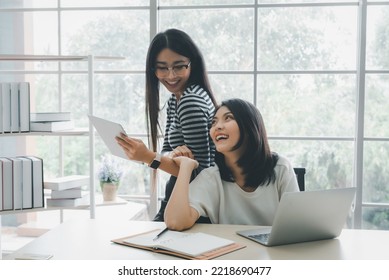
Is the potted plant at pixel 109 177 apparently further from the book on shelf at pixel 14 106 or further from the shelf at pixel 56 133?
the book on shelf at pixel 14 106

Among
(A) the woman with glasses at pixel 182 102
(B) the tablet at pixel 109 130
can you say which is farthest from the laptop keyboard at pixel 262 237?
(B) the tablet at pixel 109 130

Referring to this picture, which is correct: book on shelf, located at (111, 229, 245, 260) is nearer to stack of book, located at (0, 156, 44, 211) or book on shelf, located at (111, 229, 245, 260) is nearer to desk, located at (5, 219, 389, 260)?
desk, located at (5, 219, 389, 260)

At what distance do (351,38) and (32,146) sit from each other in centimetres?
219

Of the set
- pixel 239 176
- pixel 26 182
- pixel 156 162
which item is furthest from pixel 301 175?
pixel 26 182

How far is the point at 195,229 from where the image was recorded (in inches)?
68.7

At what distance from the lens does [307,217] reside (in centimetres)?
154

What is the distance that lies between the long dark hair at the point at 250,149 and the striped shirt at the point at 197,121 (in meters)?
0.17

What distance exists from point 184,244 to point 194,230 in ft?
0.72

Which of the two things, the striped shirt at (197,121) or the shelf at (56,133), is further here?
the shelf at (56,133)

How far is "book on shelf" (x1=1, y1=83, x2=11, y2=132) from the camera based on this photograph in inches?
105

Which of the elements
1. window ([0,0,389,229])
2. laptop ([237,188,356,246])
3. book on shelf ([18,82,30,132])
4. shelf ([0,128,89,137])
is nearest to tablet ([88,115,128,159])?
laptop ([237,188,356,246])

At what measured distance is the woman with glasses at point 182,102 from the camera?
2.06 m
